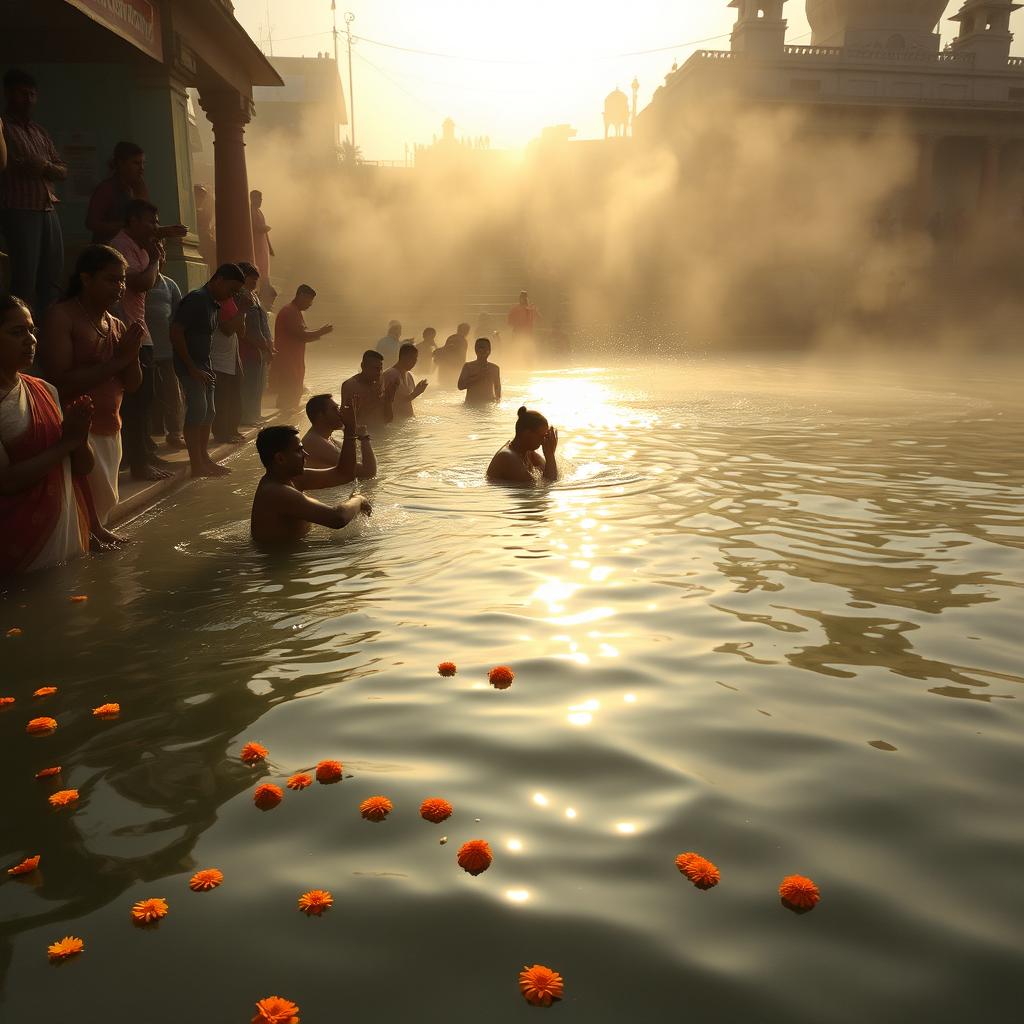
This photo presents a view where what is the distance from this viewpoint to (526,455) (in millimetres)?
7422

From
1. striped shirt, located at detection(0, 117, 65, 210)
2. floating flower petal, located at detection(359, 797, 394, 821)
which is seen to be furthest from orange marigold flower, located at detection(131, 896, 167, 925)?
striped shirt, located at detection(0, 117, 65, 210)

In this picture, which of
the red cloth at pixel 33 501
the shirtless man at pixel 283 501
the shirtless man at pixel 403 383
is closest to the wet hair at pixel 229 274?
the shirtless man at pixel 283 501

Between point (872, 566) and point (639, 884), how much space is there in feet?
10.8

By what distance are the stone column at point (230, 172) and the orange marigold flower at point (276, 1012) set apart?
1136 centimetres

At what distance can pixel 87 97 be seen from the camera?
930 cm

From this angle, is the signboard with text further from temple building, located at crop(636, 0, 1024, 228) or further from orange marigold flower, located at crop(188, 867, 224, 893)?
temple building, located at crop(636, 0, 1024, 228)

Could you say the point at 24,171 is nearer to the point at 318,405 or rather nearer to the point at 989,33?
the point at 318,405

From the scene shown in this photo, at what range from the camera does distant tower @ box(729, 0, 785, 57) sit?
33.5 metres

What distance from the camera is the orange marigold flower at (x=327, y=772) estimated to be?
2773mm

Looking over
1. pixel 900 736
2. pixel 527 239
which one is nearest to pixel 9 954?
pixel 900 736

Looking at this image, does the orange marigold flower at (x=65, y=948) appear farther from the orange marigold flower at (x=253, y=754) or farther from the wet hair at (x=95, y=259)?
the wet hair at (x=95, y=259)

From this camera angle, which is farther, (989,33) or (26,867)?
(989,33)

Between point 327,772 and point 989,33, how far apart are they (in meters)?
41.7

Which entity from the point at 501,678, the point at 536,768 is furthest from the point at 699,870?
the point at 501,678
